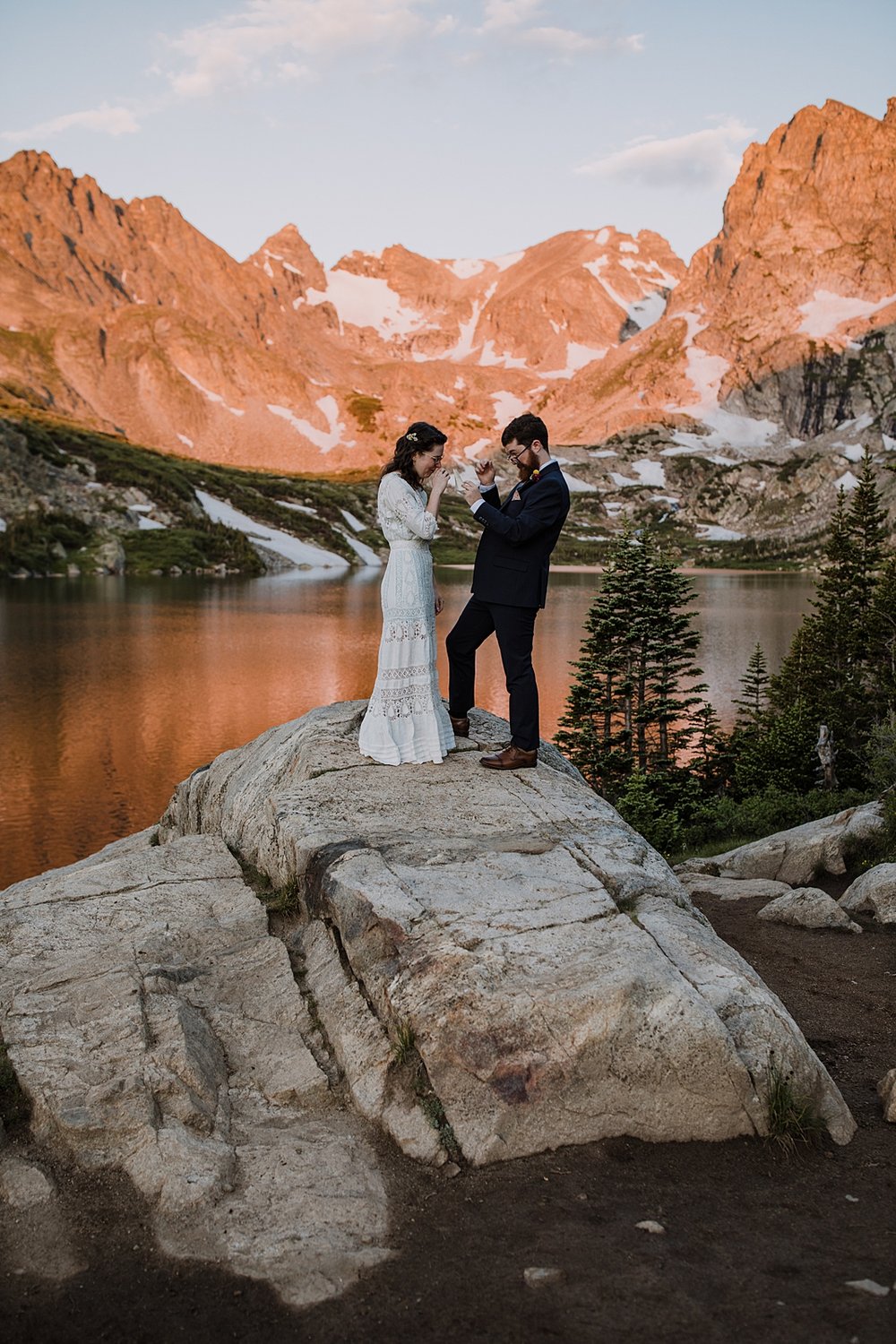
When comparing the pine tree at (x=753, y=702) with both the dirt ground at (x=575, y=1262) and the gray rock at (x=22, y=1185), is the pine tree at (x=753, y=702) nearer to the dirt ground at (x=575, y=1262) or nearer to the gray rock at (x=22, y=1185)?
the dirt ground at (x=575, y=1262)

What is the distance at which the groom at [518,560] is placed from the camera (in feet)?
32.1

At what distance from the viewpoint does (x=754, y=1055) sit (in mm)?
6754

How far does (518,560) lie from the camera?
397 inches

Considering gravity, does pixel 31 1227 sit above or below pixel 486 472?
below

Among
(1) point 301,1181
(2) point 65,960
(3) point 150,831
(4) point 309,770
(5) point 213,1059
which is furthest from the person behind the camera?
(3) point 150,831

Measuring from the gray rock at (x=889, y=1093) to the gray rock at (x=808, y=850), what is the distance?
771 centimetres

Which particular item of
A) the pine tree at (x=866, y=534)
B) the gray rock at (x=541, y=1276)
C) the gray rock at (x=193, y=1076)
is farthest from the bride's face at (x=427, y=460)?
the pine tree at (x=866, y=534)

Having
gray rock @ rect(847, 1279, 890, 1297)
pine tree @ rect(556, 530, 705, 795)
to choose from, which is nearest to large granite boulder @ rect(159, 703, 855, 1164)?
gray rock @ rect(847, 1279, 890, 1297)

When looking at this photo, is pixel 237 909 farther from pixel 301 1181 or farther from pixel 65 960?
pixel 301 1181

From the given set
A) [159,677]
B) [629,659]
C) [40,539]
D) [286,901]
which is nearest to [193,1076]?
[286,901]

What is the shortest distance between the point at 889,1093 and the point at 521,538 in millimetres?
6030

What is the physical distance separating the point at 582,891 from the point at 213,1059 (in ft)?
11.1

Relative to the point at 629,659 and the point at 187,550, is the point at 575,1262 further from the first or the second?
the point at 187,550

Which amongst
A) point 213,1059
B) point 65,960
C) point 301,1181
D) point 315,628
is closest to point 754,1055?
point 301,1181
